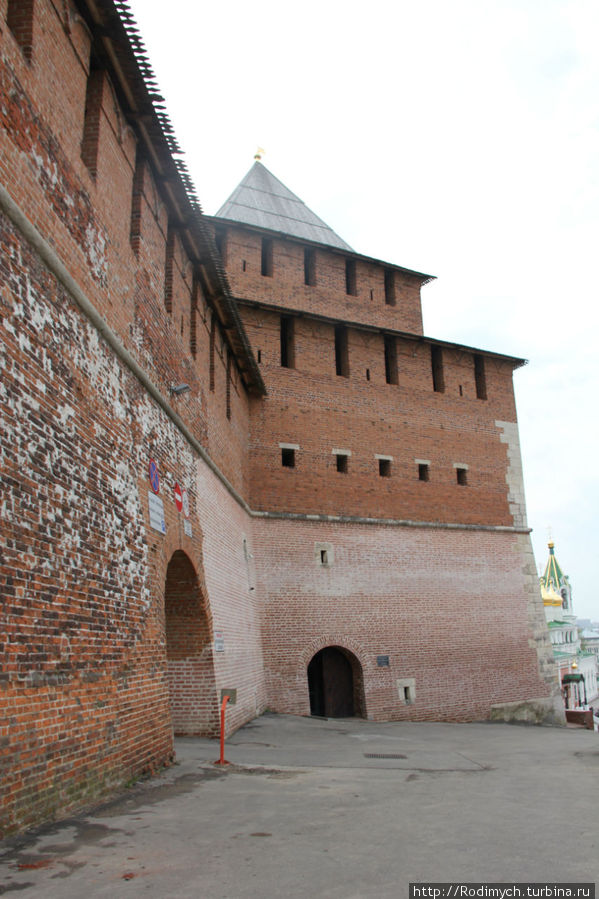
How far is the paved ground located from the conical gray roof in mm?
15627

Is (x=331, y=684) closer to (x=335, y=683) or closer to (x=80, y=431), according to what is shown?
(x=335, y=683)

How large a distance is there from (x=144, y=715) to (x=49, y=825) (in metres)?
2.21

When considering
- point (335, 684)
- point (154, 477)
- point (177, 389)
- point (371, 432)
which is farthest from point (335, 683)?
point (154, 477)

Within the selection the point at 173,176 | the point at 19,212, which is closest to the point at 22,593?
the point at 19,212

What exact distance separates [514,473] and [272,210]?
424 inches

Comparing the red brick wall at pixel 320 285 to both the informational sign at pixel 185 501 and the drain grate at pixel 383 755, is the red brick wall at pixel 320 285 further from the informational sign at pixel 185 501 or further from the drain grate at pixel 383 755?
the drain grate at pixel 383 755

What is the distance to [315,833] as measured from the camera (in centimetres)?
466

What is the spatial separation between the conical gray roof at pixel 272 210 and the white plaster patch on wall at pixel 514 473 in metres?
6.96

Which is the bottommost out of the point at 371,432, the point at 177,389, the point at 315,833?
the point at 315,833

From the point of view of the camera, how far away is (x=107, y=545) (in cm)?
647

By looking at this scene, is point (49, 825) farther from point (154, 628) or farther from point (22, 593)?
point (154, 628)

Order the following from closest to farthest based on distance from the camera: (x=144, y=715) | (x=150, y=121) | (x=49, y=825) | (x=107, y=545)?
(x=49, y=825) → (x=107, y=545) → (x=144, y=715) → (x=150, y=121)

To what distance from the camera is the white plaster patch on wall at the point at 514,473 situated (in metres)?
19.3

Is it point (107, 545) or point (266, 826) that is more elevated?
point (107, 545)
